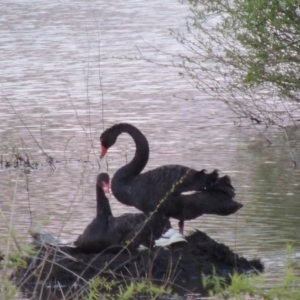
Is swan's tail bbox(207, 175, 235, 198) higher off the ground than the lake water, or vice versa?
swan's tail bbox(207, 175, 235, 198)

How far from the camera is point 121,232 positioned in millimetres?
7902

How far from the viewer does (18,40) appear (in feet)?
80.8

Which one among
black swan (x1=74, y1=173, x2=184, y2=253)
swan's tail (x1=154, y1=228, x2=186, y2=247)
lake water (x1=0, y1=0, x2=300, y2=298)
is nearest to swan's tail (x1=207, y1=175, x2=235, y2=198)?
lake water (x1=0, y1=0, x2=300, y2=298)

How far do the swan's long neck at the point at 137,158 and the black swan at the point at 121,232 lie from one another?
2.20ft

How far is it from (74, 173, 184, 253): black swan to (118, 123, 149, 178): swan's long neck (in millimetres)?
671

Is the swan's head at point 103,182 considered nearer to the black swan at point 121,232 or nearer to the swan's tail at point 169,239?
the black swan at point 121,232

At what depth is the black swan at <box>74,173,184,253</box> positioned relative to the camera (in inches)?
304

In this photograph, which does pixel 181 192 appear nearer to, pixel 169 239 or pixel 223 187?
pixel 223 187

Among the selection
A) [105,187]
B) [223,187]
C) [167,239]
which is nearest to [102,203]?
[105,187]

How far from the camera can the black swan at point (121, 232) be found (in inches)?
304

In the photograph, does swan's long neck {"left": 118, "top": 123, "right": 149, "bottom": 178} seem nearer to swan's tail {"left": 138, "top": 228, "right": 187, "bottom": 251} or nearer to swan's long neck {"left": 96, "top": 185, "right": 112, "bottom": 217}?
swan's long neck {"left": 96, "top": 185, "right": 112, "bottom": 217}

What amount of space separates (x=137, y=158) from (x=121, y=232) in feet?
3.58

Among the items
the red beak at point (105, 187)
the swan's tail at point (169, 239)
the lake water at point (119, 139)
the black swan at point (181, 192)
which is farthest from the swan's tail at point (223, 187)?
the red beak at point (105, 187)

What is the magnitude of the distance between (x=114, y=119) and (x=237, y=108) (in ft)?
5.23
